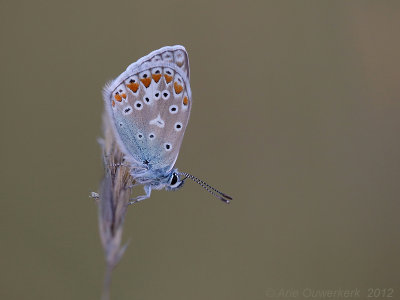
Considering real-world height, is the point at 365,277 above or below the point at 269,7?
below

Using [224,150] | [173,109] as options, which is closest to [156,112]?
[173,109]

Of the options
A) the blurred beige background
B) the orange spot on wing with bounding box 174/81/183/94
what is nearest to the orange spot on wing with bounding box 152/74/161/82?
the orange spot on wing with bounding box 174/81/183/94

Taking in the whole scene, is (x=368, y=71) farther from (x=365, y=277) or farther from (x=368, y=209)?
(x=365, y=277)

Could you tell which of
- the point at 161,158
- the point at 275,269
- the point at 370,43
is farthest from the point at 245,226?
the point at 370,43

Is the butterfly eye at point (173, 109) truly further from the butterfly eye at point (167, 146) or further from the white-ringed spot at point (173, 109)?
the butterfly eye at point (167, 146)

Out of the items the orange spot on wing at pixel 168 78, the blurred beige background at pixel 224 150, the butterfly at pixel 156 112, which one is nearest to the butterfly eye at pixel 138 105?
the butterfly at pixel 156 112

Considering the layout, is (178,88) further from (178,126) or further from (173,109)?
(178,126)

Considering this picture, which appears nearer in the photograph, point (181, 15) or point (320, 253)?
point (320, 253)

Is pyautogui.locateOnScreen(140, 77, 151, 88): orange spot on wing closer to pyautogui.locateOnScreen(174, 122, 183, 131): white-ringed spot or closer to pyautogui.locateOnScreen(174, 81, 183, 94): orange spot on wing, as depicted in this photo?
pyautogui.locateOnScreen(174, 81, 183, 94): orange spot on wing
